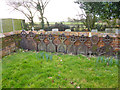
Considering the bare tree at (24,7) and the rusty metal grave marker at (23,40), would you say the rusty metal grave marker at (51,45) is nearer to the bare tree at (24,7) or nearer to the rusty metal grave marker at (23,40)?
the rusty metal grave marker at (23,40)

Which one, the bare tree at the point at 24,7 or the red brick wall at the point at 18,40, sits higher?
the bare tree at the point at 24,7

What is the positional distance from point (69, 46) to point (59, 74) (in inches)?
65.1

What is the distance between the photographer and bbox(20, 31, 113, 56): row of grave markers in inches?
144

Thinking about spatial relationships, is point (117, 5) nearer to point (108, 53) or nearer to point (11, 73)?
point (108, 53)

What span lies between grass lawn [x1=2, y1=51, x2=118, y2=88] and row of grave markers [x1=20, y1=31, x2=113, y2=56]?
601 millimetres

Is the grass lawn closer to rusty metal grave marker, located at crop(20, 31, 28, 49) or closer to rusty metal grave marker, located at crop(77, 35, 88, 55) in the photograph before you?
rusty metal grave marker, located at crop(77, 35, 88, 55)

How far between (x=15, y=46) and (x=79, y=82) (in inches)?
137

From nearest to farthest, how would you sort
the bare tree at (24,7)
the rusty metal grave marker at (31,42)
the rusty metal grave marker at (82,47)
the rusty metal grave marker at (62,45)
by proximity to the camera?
the rusty metal grave marker at (82,47), the rusty metal grave marker at (62,45), the rusty metal grave marker at (31,42), the bare tree at (24,7)

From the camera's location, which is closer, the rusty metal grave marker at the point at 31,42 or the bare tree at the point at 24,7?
the rusty metal grave marker at the point at 31,42

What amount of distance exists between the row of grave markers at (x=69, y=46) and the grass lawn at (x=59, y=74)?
0.60 metres

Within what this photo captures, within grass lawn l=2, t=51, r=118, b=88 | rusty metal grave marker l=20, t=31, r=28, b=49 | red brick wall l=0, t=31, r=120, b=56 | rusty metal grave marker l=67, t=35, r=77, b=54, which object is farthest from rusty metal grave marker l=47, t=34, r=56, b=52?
rusty metal grave marker l=20, t=31, r=28, b=49

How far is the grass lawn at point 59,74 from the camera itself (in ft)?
7.47

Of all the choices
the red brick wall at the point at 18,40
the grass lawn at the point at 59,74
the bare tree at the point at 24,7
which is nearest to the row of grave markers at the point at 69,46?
the red brick wall at the point at 18,40

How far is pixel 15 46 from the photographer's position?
15.4 feet
